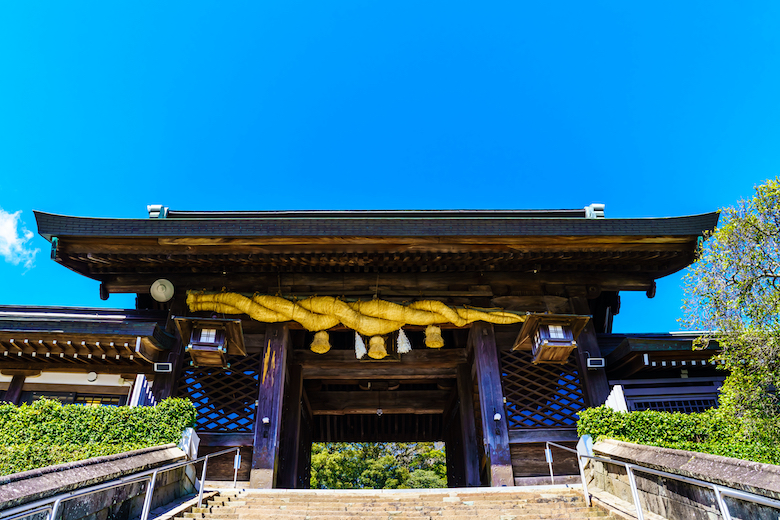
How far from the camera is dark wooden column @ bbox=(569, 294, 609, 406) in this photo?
8355 millimetres

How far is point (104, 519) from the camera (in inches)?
160

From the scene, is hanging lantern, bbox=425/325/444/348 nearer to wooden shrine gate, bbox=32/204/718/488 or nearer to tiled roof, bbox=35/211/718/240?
wooden shrine gate, bbox=32/204/718/488

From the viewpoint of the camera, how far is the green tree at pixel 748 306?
552cm

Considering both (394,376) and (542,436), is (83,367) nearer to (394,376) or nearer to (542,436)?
(394,376)

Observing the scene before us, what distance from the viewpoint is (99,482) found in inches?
152

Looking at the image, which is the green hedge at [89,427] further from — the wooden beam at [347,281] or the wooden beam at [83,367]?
the wooden beam at [347,281]

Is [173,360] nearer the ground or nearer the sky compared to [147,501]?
nearer the sky

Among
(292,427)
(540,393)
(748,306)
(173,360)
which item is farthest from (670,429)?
(173,360)

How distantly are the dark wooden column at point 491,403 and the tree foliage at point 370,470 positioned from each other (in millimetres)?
16345

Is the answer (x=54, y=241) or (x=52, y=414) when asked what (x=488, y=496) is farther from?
(x=54, y=241)

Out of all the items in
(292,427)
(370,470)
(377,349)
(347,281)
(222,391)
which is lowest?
(370,470)

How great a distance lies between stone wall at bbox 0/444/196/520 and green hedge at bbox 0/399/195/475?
67cm

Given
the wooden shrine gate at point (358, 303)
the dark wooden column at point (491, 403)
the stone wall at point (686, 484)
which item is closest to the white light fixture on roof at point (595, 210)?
the wooden shrine gate at point (358, 303)

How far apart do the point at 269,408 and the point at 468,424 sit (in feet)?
14.1
